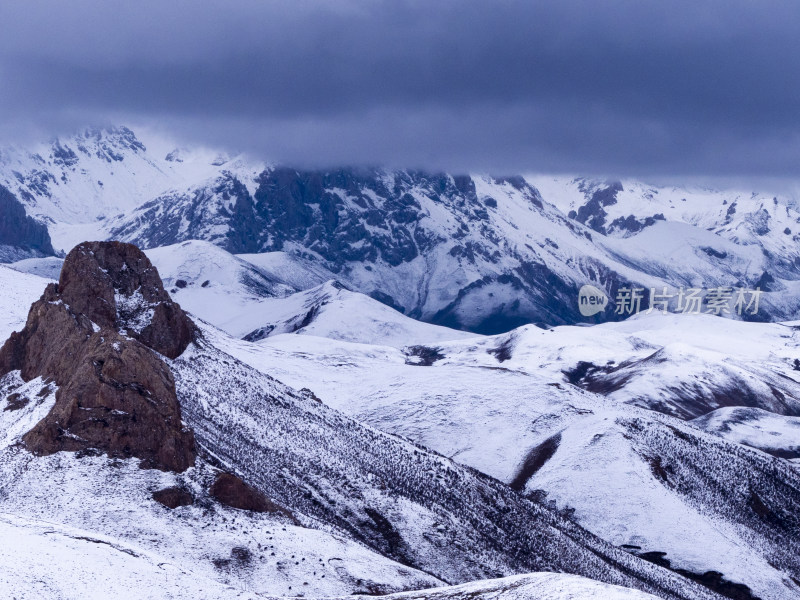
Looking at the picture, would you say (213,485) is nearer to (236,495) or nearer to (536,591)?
(236,495)

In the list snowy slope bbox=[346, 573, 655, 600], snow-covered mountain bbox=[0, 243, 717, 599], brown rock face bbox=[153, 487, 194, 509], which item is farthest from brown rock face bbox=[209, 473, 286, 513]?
snowy slope bbox=[346, 573, 655, 600]

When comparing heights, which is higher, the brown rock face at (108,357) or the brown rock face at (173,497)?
the brown rock face at (108,357)

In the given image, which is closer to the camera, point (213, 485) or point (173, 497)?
point (173, 497)

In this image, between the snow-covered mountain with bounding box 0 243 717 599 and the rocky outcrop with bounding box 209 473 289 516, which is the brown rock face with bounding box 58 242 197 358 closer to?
the snow-covered mountain with bounding box 0 243 717 599

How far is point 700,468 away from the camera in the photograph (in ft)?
644

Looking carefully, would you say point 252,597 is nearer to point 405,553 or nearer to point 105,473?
point 105,473

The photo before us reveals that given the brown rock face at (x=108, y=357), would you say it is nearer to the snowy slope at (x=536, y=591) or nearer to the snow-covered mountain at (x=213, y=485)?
the snow-covered mountain at (x=213, y=485)

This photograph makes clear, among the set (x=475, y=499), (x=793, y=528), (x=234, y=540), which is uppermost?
(x=234, y=540)

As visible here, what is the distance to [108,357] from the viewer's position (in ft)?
409

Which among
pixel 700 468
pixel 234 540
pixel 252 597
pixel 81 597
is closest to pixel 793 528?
pixel 700 468

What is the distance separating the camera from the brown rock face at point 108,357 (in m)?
117

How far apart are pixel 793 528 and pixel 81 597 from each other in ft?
436

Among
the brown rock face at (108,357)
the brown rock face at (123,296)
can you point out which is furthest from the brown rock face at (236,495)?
the brown rock face at (123,296)

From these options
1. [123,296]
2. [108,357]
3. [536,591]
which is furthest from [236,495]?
[123,296]
